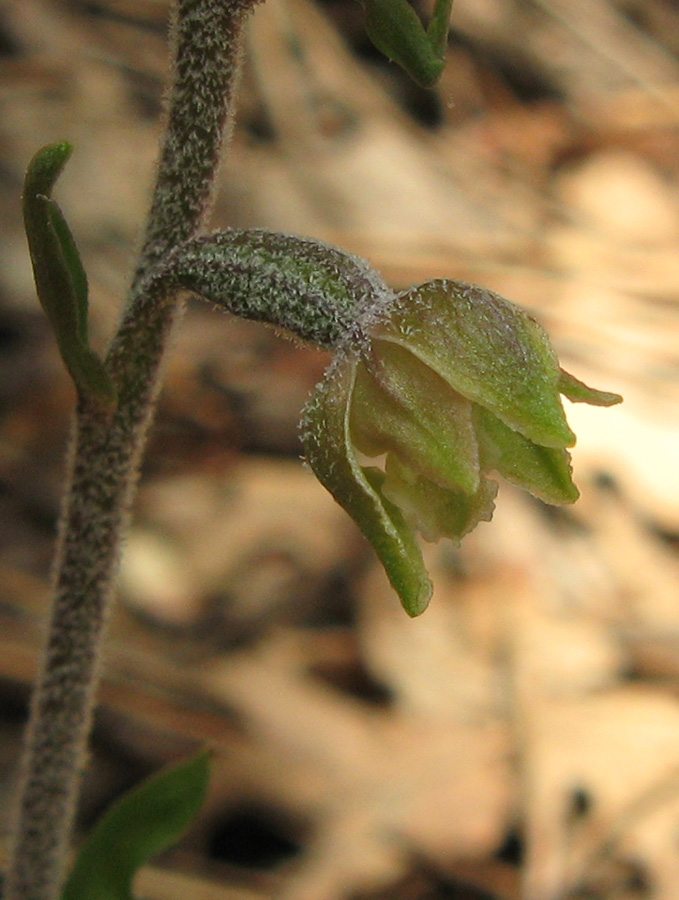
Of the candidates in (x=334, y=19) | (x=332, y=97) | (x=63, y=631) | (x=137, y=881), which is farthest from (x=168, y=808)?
(x=334, y=19)

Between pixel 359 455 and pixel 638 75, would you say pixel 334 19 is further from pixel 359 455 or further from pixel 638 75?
pixel 359 455

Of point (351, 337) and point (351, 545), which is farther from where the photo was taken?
point (351, 545)

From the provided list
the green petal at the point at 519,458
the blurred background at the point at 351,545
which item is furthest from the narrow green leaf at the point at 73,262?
the green petal at the point at 519,458

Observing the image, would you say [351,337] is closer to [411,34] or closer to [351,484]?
[351,484]

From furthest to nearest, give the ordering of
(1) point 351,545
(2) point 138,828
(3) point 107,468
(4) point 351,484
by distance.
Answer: (1) point 351,545 < (2) point 138,828 < (3) point 107,468 < (4) point 351,484

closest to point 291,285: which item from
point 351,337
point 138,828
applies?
point 351,337

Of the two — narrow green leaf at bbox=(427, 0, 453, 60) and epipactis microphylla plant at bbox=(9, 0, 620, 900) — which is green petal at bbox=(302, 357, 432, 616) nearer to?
epipactis microphylla plant at bbox=(9, 0, 620, 900)

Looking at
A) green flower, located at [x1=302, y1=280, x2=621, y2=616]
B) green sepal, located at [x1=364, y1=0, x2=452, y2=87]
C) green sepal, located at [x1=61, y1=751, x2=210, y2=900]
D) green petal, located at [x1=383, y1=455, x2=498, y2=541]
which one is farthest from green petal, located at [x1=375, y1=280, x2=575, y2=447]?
green sepal, located at [x1=61, y1=751, x2=210, y2=900]

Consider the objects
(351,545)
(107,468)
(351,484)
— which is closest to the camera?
(351,484)

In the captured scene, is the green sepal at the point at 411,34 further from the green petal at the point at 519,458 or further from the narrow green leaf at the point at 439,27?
the green petal at the point at 519,458
